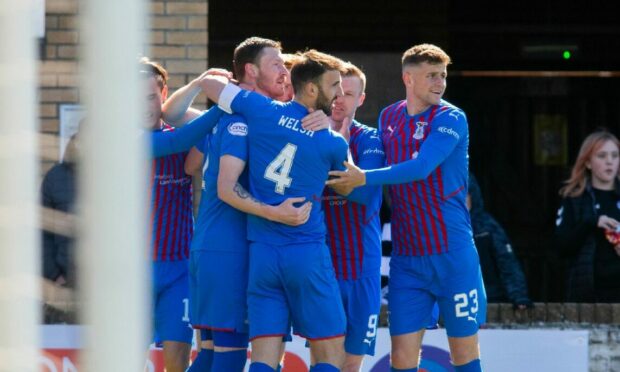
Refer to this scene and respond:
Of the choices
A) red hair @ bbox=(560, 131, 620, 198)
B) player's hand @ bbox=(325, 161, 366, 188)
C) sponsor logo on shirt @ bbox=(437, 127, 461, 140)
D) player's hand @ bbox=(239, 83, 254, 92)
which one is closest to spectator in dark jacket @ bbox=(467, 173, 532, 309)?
red hair @ bbox=(560, 131, 620, 198)

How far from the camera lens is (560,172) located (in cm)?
1138

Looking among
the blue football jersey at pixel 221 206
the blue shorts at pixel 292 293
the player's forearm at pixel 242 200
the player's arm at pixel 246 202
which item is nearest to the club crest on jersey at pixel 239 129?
the blue football jersey at pixel 221 206

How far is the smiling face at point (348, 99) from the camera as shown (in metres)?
6.59

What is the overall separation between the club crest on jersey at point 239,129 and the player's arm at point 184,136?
0.24 m

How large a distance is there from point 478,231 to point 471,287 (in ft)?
6.38

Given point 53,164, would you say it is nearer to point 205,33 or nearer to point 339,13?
point 205,33

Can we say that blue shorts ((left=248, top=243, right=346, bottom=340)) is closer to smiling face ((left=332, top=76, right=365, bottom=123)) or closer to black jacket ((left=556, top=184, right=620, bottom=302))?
smiling face ((left=332, top=76, right=365, bottom=123))

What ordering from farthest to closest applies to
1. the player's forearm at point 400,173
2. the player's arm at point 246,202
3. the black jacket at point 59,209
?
the player's forearm at point 400,173, the player's arm at point 246,202, the black jacket at point 59,209

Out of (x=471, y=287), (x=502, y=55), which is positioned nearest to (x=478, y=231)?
(x=471, y=287)

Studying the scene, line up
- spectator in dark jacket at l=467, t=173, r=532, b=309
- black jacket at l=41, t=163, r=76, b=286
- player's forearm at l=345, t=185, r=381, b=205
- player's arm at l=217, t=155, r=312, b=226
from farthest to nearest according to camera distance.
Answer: spectator in dark jacket at l=467, t=173, r=532, b=309 → player's forearm at l=345, t=185, r=381, b=205 → player's arm at l=217, t=155, r=312, b=226 → black jacket at l=41, t=163, r=76, b=286

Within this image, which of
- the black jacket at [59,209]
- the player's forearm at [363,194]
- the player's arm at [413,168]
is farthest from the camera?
the player's forearm at [363,194]

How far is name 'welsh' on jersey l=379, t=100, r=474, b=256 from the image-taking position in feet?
21.6

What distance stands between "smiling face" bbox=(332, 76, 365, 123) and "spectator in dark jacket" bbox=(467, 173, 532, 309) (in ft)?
6.52

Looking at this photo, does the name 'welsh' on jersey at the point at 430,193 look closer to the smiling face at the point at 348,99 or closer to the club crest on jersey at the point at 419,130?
the club crest on jersey at the point at 419,130
